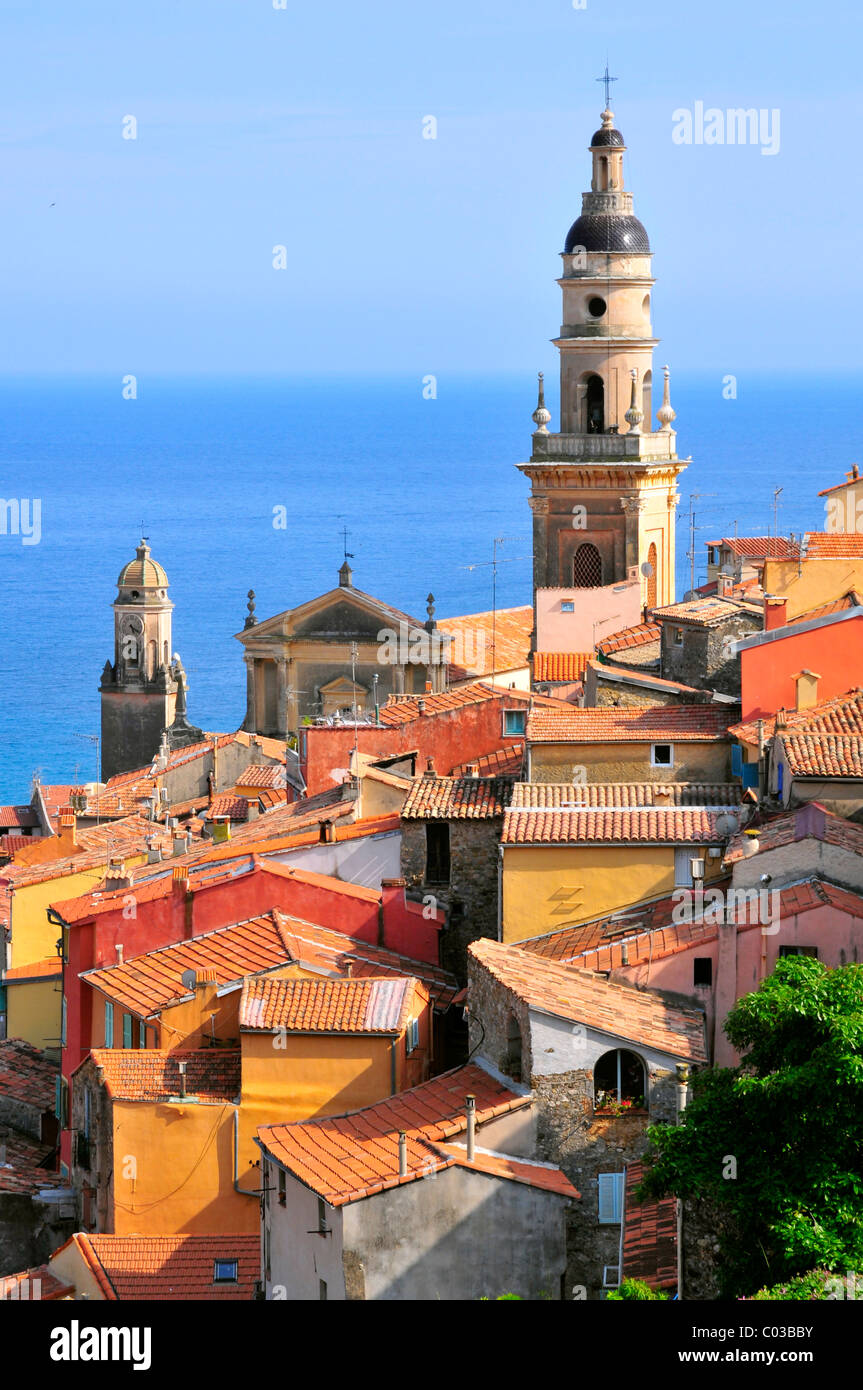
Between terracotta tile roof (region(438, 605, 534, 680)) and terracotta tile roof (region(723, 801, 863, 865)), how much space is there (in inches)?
981

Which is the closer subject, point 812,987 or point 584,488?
point 812,987

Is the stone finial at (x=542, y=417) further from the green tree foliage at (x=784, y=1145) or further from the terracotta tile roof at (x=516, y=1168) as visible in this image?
the green tree foliage at (x=784, y=1145)

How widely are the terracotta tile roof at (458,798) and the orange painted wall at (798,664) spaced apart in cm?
313

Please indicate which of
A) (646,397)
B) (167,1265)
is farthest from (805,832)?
(646,397)

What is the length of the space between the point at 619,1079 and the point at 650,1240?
185 centimetres

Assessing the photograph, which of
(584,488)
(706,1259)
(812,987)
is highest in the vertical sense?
(584,488)

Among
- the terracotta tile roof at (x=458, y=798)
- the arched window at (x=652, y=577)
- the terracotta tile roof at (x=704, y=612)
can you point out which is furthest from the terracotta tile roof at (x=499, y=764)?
the arched window at (x=652, y=577)

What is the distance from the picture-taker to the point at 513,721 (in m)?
30.6

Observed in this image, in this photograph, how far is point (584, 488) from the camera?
173 feet

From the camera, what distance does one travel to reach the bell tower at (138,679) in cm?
6419
